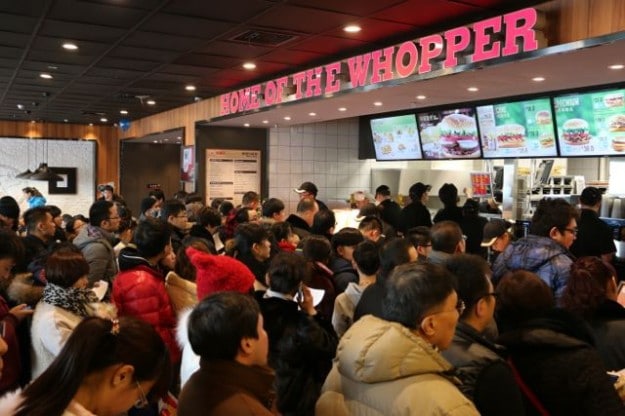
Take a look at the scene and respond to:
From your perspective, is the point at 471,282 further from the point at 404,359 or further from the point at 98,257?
the point at 98,257

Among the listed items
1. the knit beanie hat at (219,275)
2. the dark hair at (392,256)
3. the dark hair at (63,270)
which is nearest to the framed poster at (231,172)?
the dark hair at (392,256)

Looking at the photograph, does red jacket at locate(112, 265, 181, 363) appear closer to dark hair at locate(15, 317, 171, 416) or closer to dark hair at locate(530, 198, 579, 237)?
dark hair at locate(15, 317, 171, 416)

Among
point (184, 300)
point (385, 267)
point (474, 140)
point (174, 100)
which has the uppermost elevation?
point (174, 100)

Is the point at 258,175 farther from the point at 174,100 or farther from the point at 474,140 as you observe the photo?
the point at 474,140

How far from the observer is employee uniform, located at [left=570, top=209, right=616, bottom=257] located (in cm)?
477

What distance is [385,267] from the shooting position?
2.88m

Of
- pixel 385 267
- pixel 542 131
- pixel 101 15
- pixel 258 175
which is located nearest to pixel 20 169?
pixel 258 175

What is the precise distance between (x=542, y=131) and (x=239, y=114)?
4275mm

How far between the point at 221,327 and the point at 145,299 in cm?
144

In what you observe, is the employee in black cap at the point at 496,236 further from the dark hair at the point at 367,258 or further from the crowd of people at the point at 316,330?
the dark hair at the point at 367,258

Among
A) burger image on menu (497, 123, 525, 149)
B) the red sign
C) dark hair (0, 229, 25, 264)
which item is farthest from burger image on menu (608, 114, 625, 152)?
dark hair (0, 229, 25, 264)

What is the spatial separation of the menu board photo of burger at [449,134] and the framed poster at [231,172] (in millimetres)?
3406

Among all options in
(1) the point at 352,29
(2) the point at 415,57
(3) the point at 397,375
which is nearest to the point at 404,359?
(3) the point at 397,375

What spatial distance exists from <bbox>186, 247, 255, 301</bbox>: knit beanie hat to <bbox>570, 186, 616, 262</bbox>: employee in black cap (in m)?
3.49
